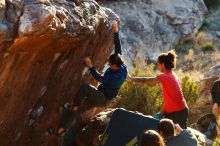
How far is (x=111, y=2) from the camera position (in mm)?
16766

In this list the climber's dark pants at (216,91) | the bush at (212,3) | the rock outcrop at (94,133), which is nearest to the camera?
the rock outcrop at (94,133)

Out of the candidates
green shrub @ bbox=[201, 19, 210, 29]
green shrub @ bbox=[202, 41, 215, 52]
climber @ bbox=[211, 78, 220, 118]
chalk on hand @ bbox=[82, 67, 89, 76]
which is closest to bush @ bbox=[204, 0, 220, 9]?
green shrub @ bbox=[201, 19, 210, 29]

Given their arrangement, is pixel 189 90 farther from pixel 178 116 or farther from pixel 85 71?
pixel 85 71

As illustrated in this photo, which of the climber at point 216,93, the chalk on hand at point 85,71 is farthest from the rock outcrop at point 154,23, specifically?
the chalk on hand at point 85,71

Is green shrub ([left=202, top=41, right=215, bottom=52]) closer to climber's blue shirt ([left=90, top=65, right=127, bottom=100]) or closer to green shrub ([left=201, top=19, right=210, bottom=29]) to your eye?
green shrub ([left=201, top=19, right=210, bottom=29])

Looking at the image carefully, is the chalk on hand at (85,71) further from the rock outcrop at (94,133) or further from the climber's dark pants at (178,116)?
the climber's dark pants at (178,116)

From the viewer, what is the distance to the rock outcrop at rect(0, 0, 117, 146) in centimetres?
514

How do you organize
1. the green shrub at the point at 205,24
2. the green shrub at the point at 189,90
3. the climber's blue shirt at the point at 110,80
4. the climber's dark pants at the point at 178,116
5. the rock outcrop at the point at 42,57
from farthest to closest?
the green shrub at the point at 205,24 → the green shrub at the point at 189,90 → the climber's dark pants at the point at 178,116 → the climber's blue shirt at the point at 110,80 → the rock outcrop at the point at 42,57

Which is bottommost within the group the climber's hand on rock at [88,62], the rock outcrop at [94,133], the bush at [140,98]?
the bush at [140,98]

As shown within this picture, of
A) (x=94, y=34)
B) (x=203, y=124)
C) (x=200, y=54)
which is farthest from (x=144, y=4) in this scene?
(x=94, y=34)

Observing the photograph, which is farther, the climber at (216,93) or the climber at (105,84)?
the climber at (216,93)

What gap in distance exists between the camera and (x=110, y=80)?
21.5 feet

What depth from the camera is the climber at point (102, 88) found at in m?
6.53

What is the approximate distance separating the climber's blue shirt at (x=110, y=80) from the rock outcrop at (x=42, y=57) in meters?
0.34
